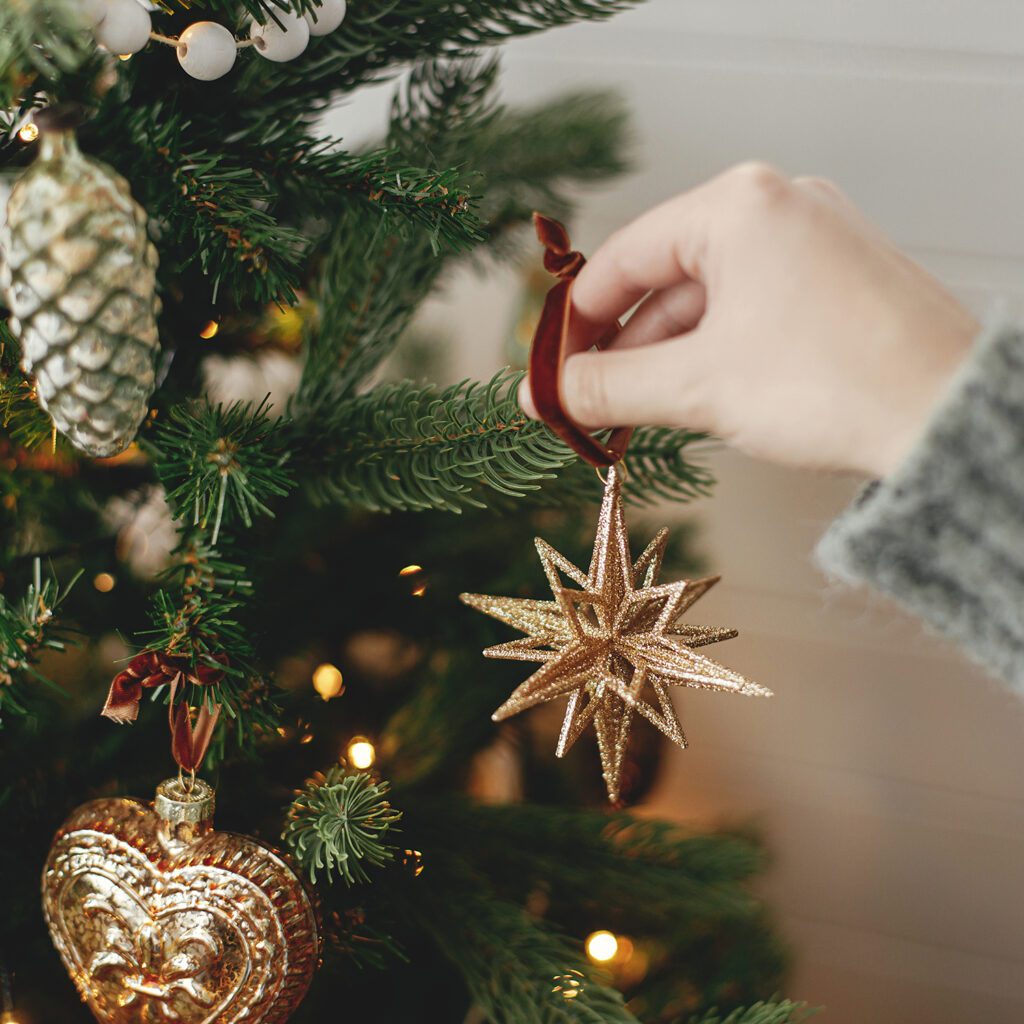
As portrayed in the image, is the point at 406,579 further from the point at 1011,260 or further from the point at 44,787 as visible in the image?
the point at 1011,260

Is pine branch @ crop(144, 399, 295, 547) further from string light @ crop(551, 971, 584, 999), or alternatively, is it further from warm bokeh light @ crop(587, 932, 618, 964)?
warm bokeh light @ crop(587, 932, 618, 964)

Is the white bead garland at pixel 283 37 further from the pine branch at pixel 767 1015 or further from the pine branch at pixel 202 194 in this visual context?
the pine branch at pixel 767 1015

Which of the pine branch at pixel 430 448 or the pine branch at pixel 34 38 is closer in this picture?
the pine branch at pixel 34 38

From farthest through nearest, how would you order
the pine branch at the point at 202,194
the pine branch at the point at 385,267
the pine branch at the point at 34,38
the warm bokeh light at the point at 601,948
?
the warm bokeh light at the point at 601,948 < the pine branch at the point at 385,267 < the pine branch at the point at 202,194 < the pine branch at the point at 34,38

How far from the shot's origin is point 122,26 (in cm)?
37

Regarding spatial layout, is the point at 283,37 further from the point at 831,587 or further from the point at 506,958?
the point at 831,587

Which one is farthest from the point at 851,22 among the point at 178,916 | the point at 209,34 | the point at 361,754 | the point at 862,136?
the point at 178,916

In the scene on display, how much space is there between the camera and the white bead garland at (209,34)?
370mm

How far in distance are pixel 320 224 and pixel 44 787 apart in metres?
0.43

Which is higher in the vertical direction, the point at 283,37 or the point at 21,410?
the point at 283,37

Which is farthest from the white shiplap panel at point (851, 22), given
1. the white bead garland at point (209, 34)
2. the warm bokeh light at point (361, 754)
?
the warm bokeh light at point (361, 754)

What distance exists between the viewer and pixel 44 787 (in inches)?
22.4

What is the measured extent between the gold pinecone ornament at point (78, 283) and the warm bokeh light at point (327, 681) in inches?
11.5

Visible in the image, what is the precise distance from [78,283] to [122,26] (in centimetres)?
11
